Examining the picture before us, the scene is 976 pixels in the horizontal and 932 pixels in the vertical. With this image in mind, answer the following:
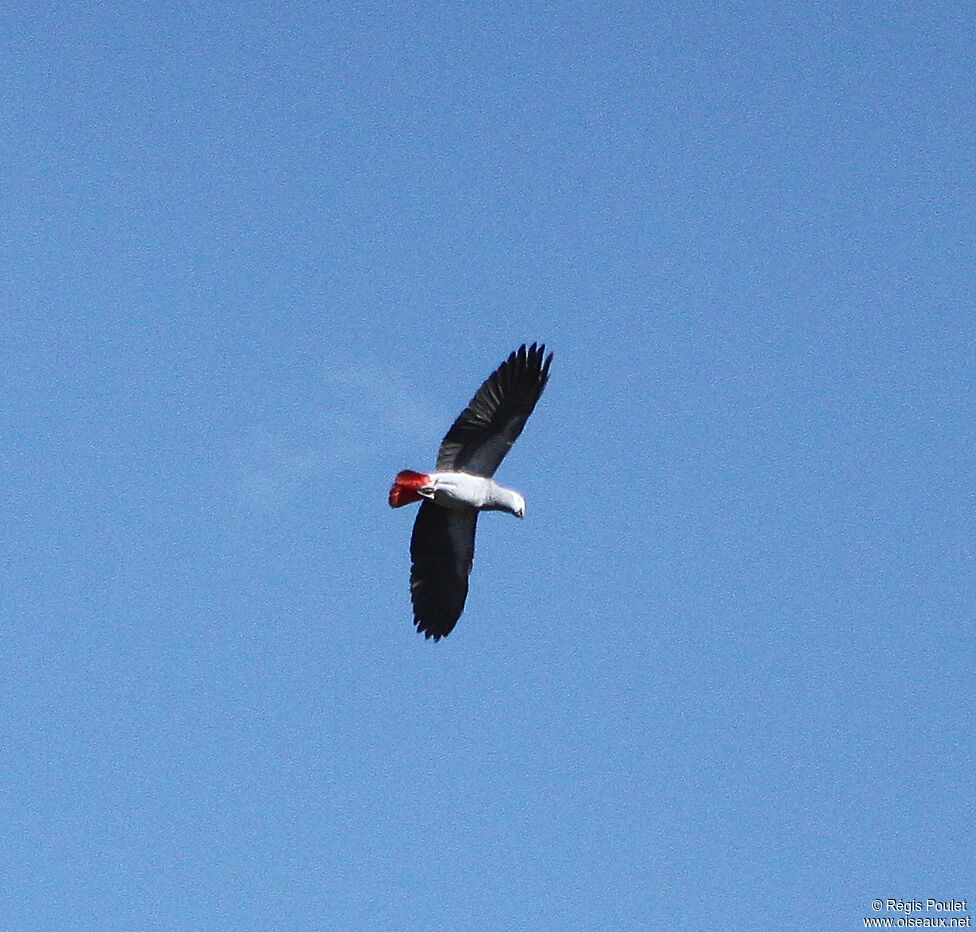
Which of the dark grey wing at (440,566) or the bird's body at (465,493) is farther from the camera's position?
the dark grey wing at (440,566)

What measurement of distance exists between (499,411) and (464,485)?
1103 millimetres

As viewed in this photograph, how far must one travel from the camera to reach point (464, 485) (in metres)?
24.7

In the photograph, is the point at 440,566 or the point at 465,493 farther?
→ the point at 440,566

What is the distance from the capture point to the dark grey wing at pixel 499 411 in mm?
24375

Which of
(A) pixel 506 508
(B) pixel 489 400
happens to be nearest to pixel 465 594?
(A) pixel 506 508

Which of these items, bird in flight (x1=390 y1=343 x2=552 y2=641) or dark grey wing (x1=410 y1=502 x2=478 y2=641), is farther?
dark grey wing (x1=410 y1=502 x2=478 y2=641)

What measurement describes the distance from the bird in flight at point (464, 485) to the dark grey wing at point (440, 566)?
0.01 meters

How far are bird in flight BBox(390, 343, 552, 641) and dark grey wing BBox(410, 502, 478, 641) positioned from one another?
1cm

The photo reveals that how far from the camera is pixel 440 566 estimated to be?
1021 inches

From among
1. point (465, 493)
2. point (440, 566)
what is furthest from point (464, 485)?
point (440, 566)

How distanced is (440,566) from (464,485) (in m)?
1.72

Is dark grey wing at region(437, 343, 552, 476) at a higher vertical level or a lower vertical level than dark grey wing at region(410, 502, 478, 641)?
Answer: higher

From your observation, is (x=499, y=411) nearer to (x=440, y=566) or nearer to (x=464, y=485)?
(x=464, y=485)

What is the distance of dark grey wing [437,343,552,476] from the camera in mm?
24375
